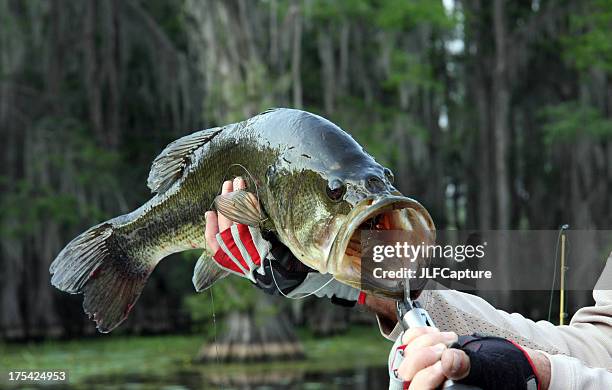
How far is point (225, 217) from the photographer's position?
6.25 ft

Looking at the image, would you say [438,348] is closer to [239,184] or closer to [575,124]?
[239,184]

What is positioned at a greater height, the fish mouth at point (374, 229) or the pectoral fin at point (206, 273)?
the fish mouth at point (374, 229)

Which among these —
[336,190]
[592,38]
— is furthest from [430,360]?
[592,38]

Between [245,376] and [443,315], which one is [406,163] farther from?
[443,315]

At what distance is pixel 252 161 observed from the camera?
1.87m

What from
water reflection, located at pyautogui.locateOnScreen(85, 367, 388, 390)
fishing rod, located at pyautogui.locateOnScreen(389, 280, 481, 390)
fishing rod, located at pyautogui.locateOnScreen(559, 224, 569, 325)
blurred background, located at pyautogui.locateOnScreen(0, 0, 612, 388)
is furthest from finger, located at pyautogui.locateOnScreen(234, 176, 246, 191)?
blurred background, located at pyautogui.locateOnScreen(0, 0, 612, 388)

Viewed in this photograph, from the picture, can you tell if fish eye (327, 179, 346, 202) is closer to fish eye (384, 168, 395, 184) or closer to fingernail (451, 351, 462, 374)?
fish eye (384, 168, 395, 184)

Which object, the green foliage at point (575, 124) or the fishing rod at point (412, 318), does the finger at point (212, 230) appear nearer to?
the fishing rod at point (412, 318)

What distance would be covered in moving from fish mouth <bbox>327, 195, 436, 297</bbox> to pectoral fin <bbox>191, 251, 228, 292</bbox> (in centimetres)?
52

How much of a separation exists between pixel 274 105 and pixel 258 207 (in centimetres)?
1034

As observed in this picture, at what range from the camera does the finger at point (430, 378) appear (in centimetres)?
122

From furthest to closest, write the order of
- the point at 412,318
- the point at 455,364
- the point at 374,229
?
the point at 374,229
the point at 412,318
the point at 455,364

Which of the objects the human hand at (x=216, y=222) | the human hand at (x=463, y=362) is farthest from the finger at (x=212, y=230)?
the human hand at (x=463, y=362)

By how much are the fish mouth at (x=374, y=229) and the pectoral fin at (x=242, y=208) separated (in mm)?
279
